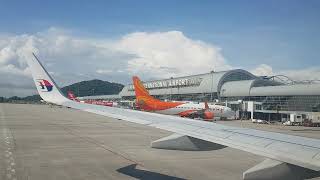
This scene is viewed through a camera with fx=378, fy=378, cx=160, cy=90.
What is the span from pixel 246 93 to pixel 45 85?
90882mm

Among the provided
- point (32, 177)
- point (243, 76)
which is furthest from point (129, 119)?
point (243, 76)

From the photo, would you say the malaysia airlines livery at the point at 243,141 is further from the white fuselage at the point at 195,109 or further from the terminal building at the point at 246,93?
the terminal building at the point at 246,93

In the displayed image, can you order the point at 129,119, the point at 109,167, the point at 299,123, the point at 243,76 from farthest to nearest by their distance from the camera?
the point at 243,76, the point at 299,123, the point at 109,167, the point at 129,119

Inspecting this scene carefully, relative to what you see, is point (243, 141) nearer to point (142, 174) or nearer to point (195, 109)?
point (142, 174)

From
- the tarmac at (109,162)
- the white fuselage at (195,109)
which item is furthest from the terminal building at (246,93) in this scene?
the tarmac at (109,162)

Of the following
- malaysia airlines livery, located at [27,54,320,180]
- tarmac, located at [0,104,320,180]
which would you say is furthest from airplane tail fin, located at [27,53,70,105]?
tarmac, located at [0,104,320,180]

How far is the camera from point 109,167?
A: 15531mm

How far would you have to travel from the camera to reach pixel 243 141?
8.51m

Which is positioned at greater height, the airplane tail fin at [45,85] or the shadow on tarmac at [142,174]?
the airplane tail fin at [45,85]

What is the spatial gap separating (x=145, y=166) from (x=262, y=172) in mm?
8880

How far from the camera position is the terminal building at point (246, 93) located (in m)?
82.1

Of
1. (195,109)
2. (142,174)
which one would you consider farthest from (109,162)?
(195,109)

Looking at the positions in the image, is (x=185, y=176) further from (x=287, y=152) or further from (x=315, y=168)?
(x=315, y=168)

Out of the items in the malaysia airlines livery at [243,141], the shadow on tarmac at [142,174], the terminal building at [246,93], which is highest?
the terminal building at [246,93]
